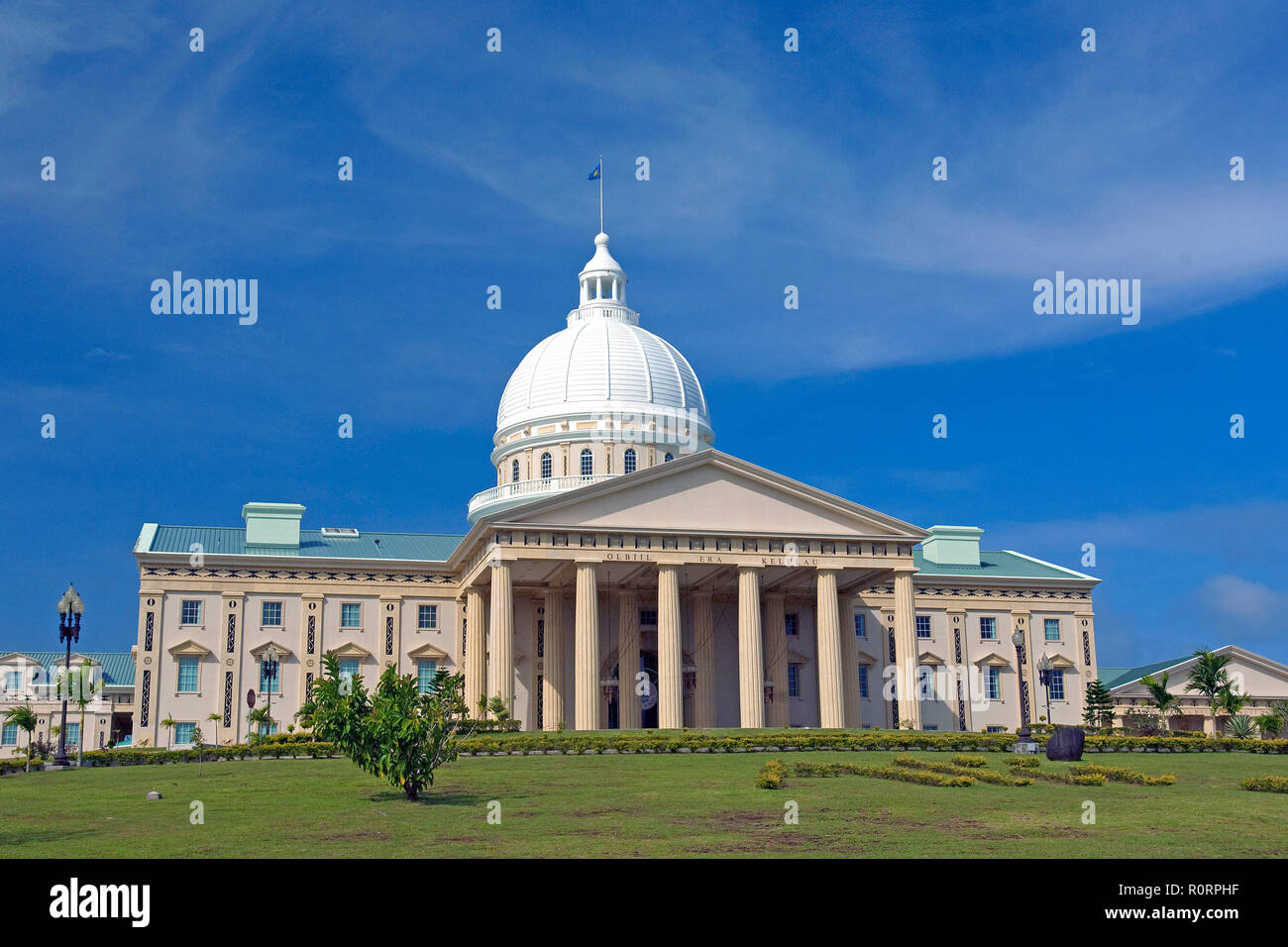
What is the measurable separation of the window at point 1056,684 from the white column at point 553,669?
99.5ft

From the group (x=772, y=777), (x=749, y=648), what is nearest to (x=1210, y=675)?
(x=749, y=648)

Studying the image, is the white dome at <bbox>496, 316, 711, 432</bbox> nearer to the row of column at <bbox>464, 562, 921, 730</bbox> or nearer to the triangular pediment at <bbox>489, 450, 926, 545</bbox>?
the row of column at <bbox>464, 562, 921, 730</bbox>

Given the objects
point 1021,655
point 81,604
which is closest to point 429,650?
point 81,604

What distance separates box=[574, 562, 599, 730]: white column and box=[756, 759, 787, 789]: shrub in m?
23.1

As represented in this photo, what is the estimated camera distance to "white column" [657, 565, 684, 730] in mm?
57656

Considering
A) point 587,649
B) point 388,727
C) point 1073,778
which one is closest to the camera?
point 388,727

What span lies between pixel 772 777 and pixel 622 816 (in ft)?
24.1

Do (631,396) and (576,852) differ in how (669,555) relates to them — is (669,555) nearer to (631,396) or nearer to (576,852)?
(631,396)

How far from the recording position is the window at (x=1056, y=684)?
77.2 meters

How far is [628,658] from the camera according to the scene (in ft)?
213

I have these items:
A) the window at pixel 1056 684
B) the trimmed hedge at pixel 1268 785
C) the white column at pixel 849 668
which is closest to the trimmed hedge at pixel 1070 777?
the trimmed hedge at pixel 1268 785

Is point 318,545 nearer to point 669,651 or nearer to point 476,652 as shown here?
point 476,652

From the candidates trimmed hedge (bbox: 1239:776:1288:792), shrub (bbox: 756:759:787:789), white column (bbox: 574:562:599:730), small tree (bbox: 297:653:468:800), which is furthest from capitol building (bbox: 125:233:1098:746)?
small tree (bbox: 297:653:468:800)
